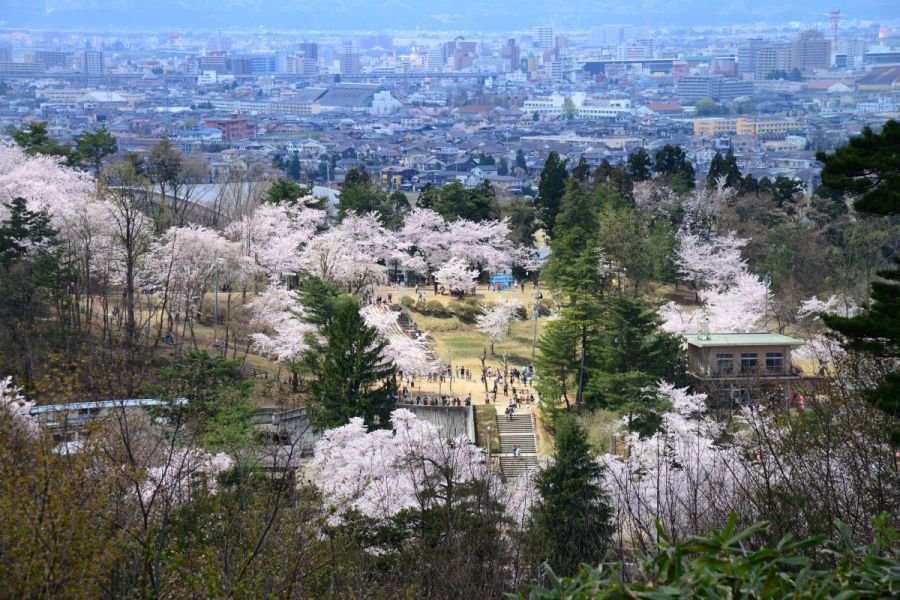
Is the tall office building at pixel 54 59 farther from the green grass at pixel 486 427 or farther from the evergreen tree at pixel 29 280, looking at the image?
the green grass at pixel 486 427

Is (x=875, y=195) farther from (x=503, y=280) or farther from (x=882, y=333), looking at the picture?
(x=503, y=280)

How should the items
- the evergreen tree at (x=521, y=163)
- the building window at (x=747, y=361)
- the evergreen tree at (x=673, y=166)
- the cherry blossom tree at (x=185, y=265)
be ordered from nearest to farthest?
1. the building window at (x=747, y=361)
2. the cherry blossom tree at (x=185, y=265)
3. the evergreen tree at (x=673, y=166)
4. the evergreen tree at (x=521, y=163)

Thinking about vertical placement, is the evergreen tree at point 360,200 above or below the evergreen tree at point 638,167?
below

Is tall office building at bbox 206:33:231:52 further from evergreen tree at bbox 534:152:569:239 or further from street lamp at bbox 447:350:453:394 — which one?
street lamp at bbox 447:350:453:394

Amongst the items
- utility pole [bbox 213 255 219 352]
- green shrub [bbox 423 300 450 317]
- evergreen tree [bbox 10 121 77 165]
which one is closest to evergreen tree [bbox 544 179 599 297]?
green shrub [bbox 423 300 450 317]

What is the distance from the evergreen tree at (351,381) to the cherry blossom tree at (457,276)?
10.6m

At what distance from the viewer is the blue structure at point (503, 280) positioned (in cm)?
3253

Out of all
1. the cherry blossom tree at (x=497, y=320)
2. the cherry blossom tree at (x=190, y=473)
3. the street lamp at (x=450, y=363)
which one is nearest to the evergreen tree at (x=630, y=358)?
the street lamp at (x=450, y=363)

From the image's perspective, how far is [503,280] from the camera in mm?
33094

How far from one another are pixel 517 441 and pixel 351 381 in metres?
3.78

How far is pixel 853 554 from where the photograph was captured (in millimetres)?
4359

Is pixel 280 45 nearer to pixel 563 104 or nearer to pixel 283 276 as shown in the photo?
pixel 563 104

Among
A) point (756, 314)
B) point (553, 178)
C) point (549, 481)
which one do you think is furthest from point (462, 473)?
point (553, 178)

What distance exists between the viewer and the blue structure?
32.5 m
